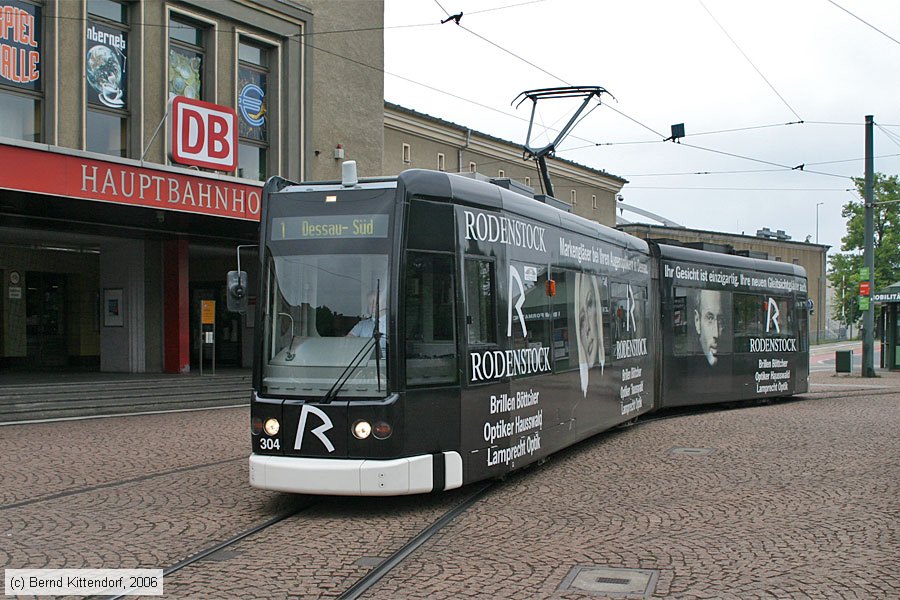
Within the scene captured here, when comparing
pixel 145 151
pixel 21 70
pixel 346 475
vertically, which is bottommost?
pixel 346 475

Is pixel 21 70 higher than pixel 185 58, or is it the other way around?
pixel 185 58

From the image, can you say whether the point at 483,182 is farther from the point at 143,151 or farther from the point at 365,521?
the point at 143,151

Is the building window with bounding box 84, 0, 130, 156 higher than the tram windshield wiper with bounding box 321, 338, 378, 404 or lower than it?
higher

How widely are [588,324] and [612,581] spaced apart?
20.5ft

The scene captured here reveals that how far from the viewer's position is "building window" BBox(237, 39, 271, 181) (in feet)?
75.9

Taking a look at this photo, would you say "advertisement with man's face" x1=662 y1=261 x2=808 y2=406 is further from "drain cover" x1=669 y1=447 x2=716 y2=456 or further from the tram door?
the tram door

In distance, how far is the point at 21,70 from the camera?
17.9m

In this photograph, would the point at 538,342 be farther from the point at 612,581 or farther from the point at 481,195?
the point at 612,581

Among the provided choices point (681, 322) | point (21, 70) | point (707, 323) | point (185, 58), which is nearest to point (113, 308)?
point (185, 58)

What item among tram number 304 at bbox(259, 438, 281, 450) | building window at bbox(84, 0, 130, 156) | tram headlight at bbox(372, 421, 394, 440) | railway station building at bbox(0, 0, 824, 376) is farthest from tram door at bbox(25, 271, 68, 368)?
tram headlight at bbox(372, 421, 394, 440)

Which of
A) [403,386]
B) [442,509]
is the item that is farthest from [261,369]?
[442,509]

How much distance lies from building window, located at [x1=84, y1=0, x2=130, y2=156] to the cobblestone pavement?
27.8ft

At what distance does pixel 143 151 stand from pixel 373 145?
7.92 meters

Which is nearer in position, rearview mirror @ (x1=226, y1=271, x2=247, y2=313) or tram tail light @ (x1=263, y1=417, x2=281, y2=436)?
tram tail light @ (x1=263, y1=417, x2=281, y2=436)
